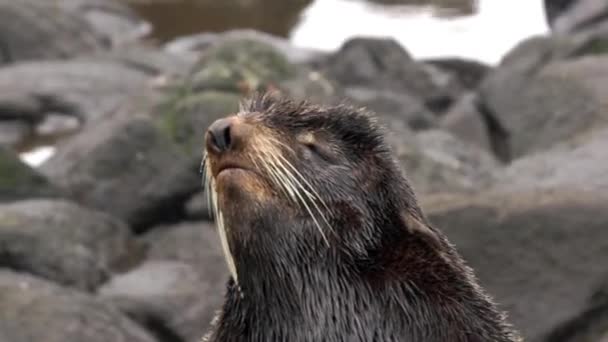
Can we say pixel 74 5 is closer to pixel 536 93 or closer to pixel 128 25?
pixel 128 25

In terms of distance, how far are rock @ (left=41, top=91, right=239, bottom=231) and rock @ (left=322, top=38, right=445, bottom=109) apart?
5.76 m

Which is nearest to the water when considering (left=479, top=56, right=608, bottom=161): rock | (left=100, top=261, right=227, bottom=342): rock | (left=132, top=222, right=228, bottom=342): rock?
(left=479, top=56, right=608, bottom=161): rock

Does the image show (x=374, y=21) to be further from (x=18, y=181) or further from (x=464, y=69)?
(x=18, y=181)

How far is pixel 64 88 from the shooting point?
15664 mm

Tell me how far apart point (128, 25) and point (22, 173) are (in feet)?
47.4

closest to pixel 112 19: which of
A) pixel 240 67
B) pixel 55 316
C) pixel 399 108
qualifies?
pixel 399 108

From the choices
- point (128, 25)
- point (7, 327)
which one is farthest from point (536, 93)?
point (128, 25)

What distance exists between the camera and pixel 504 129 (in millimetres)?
12164

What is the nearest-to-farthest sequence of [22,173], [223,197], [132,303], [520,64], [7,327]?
[223,197] → [7,327] → [132,303] → [22,173] → [520,64]

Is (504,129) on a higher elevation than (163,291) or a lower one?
higher

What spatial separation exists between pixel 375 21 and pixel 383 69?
6.10 m

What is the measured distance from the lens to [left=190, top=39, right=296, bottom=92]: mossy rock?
1034cm

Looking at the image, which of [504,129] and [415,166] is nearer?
[415,166]

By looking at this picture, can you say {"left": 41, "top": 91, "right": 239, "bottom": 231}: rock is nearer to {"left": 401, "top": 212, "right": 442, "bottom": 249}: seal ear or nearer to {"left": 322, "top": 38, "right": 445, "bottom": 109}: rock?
{"left": 322, "top": 38, "right": 445, "bottom": 109}: rock
